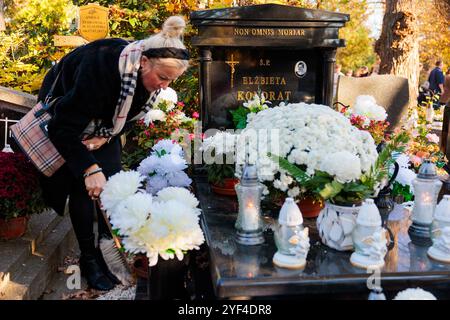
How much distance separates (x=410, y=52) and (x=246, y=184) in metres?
7.25

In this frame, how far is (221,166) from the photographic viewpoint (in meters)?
3.32

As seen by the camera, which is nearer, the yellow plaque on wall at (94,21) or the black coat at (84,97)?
the black coat at (84,97)

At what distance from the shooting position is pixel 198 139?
4.37 m

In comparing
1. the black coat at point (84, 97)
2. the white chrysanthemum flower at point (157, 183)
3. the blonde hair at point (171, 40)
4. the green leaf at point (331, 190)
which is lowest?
the white chrysanthemum flower at point (157, 183)

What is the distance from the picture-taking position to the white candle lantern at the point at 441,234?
7.11ft

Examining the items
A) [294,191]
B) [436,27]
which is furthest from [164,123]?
[436,27]

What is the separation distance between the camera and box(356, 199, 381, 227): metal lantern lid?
2.08 meters

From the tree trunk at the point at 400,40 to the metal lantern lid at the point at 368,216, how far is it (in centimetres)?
711

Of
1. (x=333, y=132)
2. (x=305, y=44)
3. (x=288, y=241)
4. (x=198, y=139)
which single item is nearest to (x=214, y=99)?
(x=198, y=139)

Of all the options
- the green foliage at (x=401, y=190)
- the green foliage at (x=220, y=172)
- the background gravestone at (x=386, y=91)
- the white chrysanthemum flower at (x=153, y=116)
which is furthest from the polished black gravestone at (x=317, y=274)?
the background gravestone at (x=386, y=91)

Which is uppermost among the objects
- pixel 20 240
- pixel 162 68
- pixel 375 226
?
pixel 162 68

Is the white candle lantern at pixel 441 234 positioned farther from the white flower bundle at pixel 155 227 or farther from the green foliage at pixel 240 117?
the green foliage at pixel 240 117

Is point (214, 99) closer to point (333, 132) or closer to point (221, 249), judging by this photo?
point (333, 132)

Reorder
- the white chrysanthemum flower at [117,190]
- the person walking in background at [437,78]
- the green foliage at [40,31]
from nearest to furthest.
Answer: the white chrysanthemum flower at [117,190] → the green foliage at [40,31] → the person walking in background at [437,78]
